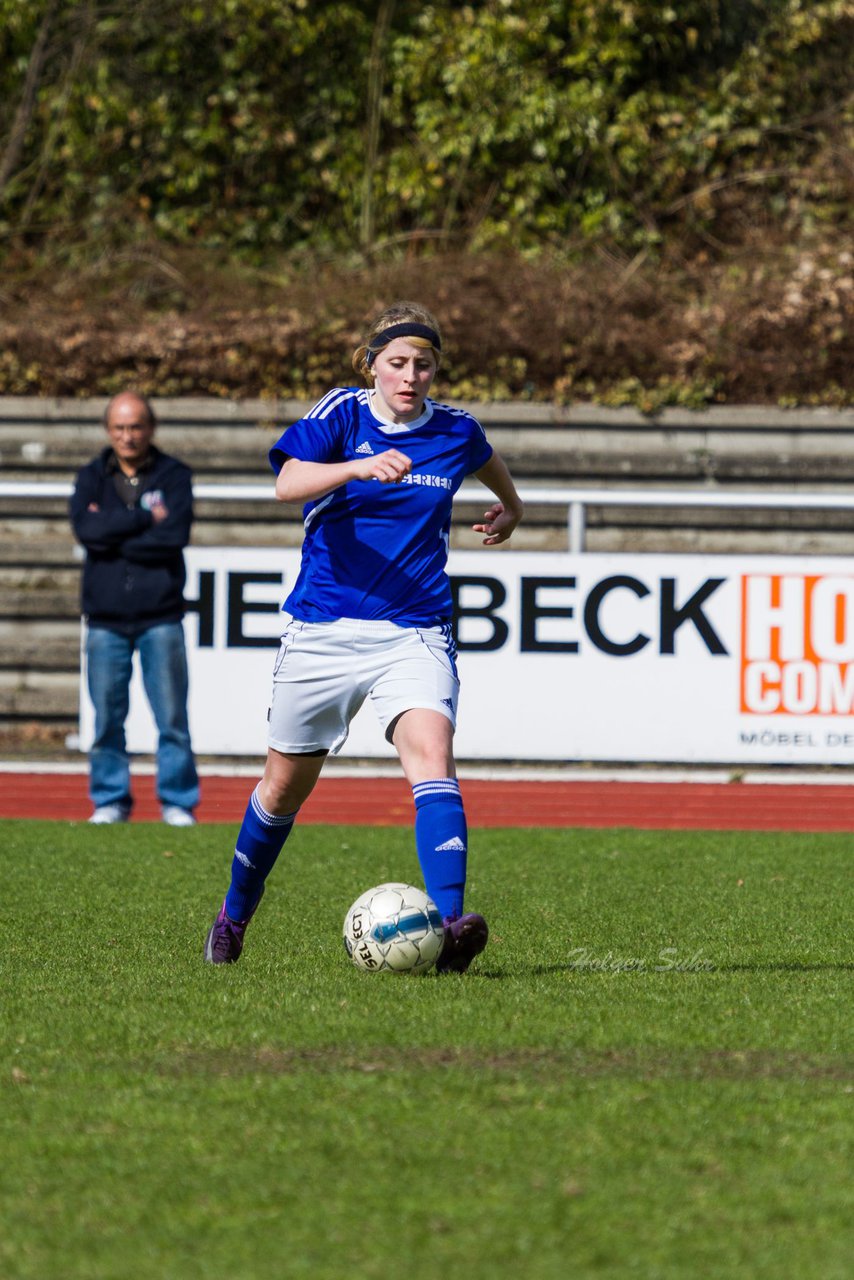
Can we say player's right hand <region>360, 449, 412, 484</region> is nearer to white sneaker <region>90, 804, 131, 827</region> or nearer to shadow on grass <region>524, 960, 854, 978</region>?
shadow on grass <region>524, 960, 854, 978</region>

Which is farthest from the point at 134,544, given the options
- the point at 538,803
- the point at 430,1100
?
the point at 430,1100

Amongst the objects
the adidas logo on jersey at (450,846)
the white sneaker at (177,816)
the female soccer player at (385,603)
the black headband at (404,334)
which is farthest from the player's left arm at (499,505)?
the white sneaker at (177,816)

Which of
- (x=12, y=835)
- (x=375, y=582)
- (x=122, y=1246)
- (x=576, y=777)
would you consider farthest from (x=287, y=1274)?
(x=576, y=777)

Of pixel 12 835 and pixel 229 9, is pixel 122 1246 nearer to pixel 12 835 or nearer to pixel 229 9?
pixel 12 835

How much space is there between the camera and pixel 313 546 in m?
5.19

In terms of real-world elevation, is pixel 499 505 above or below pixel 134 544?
above

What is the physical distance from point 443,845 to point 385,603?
0.71 metres

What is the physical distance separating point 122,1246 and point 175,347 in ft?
48.7

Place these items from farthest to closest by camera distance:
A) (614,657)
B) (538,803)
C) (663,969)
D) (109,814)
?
(614,657) < (538,803) < (109,814) < (663,969)

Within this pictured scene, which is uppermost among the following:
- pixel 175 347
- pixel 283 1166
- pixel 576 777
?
pixel 175 347

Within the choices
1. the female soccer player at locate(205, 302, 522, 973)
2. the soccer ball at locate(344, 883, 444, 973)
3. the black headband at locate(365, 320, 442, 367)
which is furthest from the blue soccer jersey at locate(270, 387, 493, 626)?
the soccer ball at locate(344, 883, 444, 973)

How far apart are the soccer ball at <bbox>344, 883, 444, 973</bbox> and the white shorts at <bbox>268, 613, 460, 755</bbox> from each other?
1.50 feet

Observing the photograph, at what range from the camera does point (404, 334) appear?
197 inches

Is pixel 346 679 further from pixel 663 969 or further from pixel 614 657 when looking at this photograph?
pixel 614 657
